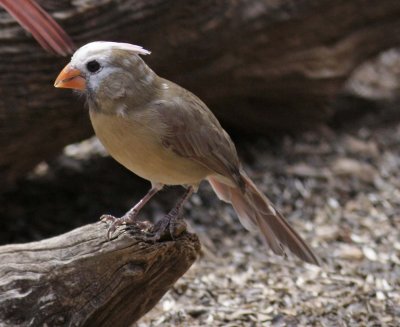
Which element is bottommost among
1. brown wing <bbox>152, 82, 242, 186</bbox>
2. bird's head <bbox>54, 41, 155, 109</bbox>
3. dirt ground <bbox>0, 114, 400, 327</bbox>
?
dirt ground <bbox>0, 114, 400, 327</bbox>

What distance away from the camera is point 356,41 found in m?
5.20

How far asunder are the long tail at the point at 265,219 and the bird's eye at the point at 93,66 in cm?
75

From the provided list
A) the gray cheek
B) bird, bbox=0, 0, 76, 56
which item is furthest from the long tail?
bird, bbox=0, 0, 76, 56

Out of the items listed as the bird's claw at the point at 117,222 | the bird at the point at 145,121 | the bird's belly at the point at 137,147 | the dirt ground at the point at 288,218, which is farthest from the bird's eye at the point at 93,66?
the dirt ground at the point at 288,218

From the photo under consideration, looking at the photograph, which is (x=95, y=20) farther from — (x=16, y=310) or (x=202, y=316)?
(x=16, y=310)

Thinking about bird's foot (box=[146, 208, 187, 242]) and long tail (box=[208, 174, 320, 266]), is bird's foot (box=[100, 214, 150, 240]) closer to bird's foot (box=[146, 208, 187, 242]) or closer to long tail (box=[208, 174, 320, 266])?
bird's foot (box=[146, 208, 187, 242])

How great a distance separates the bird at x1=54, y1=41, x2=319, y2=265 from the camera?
2.82 meters

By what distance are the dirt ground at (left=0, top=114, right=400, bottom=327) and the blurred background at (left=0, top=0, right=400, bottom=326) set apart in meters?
0.01

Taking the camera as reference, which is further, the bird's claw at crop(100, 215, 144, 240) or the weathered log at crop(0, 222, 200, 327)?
the bird's claw at crop(100, 215, 144, 240)

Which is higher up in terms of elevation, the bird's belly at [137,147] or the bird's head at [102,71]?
the bird's head at [102,71]

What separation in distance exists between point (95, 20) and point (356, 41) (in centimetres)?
183

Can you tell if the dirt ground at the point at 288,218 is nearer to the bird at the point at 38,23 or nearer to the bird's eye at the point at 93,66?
the bird's eye at the point at 93,66

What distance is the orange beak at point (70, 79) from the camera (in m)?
2.81

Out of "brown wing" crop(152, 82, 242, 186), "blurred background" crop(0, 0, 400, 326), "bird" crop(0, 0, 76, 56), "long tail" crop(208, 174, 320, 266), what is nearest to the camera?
"bird" crop(0, 0, 76, 56)
